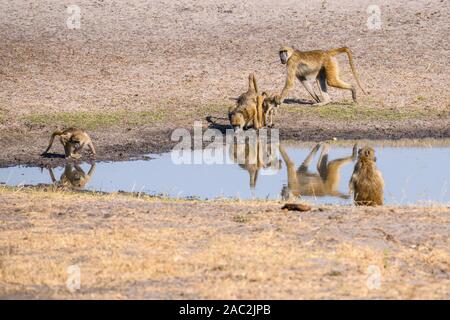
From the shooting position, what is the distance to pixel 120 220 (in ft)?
36.8

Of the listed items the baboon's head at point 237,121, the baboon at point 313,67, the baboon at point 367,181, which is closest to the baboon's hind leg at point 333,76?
the baboon at point 313,67

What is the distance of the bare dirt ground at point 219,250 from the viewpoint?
8750 mm

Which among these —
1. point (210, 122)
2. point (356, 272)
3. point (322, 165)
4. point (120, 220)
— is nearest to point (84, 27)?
point (210, 122)

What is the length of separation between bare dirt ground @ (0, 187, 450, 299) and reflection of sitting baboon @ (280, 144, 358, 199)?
98.8 inches

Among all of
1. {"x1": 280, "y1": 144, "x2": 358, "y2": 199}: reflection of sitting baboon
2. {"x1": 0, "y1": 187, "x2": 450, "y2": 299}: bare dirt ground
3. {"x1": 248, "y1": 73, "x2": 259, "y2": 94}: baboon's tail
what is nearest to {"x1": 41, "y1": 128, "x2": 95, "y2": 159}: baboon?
{"x1": 280, "y1": 144, "x2": 358, "y2": 199}: reflection of sitting baboon

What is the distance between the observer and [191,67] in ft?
76.6

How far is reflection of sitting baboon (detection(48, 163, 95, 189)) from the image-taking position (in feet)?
50.2

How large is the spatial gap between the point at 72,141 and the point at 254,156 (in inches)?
120

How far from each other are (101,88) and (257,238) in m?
12.3
